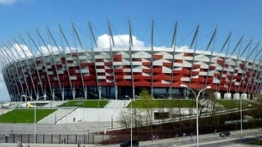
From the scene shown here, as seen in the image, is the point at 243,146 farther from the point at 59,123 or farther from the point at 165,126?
the point at 59,123

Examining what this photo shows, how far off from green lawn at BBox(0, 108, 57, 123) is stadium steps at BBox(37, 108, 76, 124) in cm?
160

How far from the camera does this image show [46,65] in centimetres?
11106

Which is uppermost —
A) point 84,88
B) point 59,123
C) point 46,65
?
point 46,65

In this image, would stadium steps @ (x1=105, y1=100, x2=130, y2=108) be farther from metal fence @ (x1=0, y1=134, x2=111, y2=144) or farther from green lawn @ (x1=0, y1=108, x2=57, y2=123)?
metal fence @ (x1=0, y1=134, x2=111, y2=144)

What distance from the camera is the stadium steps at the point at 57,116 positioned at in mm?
77562

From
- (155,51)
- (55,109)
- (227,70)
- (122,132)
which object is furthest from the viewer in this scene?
(227,70)

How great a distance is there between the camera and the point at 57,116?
81.2m

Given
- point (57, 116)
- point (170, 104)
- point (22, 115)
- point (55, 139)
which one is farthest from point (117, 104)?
point (55, 139)

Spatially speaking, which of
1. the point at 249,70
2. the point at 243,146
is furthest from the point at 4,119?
the point at 249,70

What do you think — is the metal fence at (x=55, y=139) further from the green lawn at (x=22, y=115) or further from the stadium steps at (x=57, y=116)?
the green lawn at (x=22, y=115)

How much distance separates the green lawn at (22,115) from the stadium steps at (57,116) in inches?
63.0

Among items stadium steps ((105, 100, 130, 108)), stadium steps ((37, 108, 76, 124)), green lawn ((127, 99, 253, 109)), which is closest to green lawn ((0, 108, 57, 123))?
stadium steps ((37, 108, 76, 124))

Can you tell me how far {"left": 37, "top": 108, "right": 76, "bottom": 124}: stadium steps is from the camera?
77562 mm

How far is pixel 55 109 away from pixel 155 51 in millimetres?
32956
